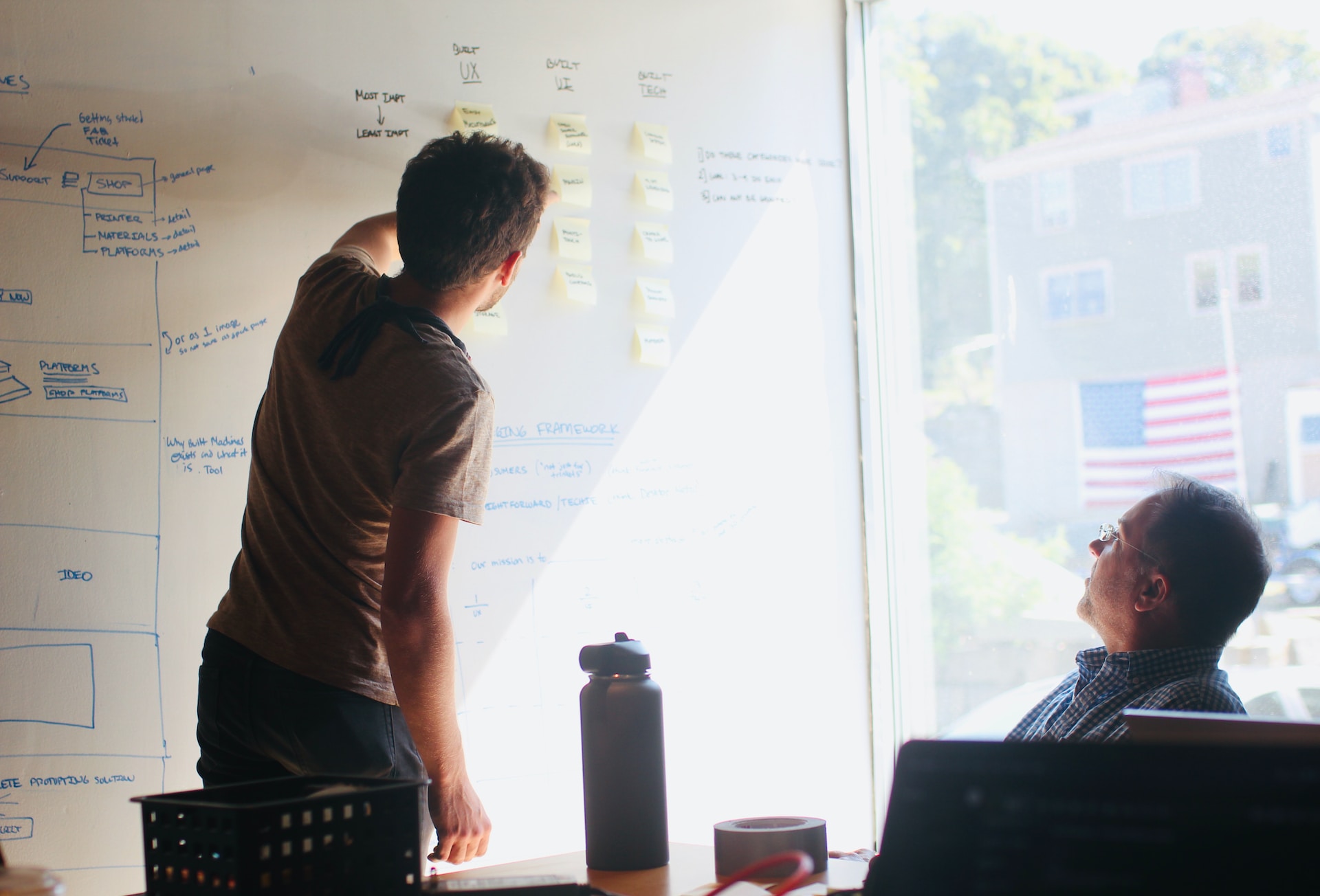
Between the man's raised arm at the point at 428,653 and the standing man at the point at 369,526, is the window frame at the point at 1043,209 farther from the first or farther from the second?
the man's raised arm at the point at 428,653

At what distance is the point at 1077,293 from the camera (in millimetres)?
2578

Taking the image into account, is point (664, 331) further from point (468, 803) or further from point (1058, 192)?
point (468, 803)

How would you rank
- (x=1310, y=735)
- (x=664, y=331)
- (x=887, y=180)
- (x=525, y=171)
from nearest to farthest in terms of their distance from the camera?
(x=1310, y=735) → (x=525, y=171) → (x=664, y=331) → (x=887, y=180)

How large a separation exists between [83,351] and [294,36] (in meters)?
0.76

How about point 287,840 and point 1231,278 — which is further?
point 1231,278

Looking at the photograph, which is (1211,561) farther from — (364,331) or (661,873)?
(364,331)

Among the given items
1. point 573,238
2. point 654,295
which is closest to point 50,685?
point 573,238

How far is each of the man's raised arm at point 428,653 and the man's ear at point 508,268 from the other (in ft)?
1.63

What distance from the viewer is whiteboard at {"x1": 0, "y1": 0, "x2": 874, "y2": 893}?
1865 mm

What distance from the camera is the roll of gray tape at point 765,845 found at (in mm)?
1070

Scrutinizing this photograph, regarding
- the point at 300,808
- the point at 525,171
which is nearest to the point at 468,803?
the point at 300,808

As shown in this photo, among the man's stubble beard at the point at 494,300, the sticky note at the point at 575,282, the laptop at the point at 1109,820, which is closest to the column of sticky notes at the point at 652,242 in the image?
the sticky note at the point at 575,282

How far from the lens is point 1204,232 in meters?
2.37

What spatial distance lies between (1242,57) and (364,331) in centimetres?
203
